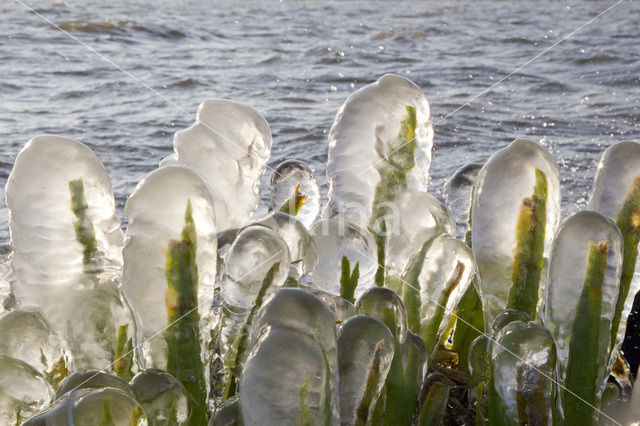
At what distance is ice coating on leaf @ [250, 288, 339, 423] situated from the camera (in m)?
0.63

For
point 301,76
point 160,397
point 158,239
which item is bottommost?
point 301,76

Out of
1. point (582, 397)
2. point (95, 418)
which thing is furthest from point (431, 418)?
point (95, 418)

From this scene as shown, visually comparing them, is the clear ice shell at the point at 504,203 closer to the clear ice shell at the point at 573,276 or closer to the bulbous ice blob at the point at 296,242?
the clear ice shell at the point at 573,276

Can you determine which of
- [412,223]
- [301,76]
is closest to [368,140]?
[412,223]

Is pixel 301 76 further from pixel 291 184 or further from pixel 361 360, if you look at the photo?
pixel 361 360

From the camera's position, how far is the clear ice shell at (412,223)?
3.48ft

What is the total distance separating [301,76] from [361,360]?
8.96 ft

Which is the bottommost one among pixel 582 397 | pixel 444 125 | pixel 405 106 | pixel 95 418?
pixel 444 125

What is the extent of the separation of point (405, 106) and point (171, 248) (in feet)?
1.17

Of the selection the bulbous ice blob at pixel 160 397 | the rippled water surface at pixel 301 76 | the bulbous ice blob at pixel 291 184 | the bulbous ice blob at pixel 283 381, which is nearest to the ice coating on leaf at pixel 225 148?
the bulbous ice blob at pixel 291 184

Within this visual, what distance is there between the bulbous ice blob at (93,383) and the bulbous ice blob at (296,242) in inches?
12.1

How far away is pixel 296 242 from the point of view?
974mm

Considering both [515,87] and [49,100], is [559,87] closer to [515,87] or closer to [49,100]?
[515,87]

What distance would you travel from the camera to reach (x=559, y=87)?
3.36 m
